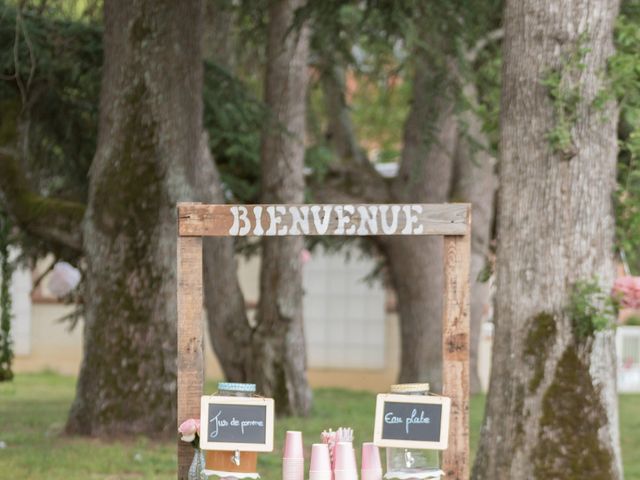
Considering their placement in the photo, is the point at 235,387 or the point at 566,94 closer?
the point at 235,387

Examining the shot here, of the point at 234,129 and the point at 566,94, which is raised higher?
the point at 234,129

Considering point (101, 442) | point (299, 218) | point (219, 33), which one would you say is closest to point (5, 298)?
point (101, 442)

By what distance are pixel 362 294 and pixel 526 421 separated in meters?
12.8

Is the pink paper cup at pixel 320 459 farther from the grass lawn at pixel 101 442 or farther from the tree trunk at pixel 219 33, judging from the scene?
the tree trunk at pixel 219 33

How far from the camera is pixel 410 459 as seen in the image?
6.48 meters

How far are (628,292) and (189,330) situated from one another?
10.1 feet

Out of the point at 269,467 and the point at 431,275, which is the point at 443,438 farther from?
the point at 431,275

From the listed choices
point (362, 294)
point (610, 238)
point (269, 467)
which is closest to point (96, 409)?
point (269, 467)

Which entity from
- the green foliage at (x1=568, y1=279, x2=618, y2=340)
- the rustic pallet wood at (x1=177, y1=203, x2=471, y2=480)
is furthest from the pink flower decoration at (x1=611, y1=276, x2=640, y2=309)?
the rustic pallet wood at (x1=177, y1=203, x2=471, y2=480)

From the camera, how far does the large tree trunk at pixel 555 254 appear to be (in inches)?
328

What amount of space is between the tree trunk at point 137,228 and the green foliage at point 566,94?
4.15m

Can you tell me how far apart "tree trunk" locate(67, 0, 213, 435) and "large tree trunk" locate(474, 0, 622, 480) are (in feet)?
12.6

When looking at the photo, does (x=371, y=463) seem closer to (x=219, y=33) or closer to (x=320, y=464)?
(x=320, y=464)

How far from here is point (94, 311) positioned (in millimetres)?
11516
